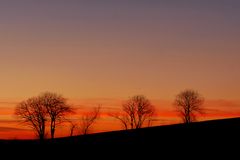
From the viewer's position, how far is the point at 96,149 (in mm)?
28469

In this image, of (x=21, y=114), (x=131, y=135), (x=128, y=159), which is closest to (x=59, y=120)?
(x=21, y=114)

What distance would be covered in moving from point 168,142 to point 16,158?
34.0 ft

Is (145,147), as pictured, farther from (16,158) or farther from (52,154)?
(16,158)

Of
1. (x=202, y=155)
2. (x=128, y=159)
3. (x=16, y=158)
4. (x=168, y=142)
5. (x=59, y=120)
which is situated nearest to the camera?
(x=202, y=155)

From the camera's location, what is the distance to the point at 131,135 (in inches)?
1246

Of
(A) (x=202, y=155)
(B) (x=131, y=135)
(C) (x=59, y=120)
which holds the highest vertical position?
(C) (x=59, y=120)

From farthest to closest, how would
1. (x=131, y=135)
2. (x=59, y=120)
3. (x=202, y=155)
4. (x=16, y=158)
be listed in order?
(x=59, y=120) → (x=131, y=135) → (x=16, y=158) → (x=202, y=155)

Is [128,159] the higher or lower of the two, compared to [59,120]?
lower

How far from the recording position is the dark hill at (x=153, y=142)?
25.0 meters

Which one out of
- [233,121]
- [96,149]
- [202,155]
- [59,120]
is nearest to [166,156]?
[202,155]

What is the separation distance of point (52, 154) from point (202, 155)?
10771 millimetres

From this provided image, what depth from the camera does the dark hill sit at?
24953 mm

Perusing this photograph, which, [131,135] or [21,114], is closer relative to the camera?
[131,135]

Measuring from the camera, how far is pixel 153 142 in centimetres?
2762
